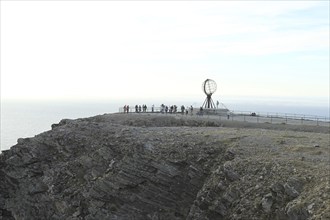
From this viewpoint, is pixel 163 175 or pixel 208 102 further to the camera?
pixel 208 102

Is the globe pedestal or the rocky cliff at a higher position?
the globe pedestal

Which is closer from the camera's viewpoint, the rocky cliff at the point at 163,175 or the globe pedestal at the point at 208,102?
the rocky cliff at the point at 163,175

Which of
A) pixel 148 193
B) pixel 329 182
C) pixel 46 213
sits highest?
pixel 329 182

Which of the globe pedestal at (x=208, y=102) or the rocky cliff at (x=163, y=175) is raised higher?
the globe pedestal at (x=208, y=102)

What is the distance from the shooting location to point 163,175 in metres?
31.5

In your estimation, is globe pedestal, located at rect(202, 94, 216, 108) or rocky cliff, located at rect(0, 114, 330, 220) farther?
globe pedestal, located at rect(202, 94, 216, 108)

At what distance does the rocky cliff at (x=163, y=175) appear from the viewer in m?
24.6

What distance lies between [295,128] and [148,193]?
20167 millimetres

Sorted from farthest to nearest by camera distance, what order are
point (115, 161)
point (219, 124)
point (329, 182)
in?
1. point (219, 124)
2. point (115, 161)
3. point (329, 182)

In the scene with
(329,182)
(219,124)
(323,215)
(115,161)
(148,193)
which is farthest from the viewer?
(219,124)

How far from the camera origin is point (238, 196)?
2598 cm

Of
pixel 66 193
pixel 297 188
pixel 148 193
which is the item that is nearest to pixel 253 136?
pixel 148 193

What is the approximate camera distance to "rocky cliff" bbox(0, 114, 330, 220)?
970 inches

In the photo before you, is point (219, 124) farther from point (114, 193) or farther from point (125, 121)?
point (114, 193)
